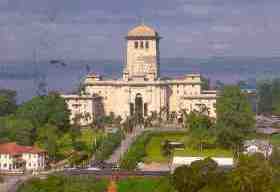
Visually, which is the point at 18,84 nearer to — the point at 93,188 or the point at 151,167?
the point at 151,167

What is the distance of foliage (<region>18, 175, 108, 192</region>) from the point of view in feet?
121

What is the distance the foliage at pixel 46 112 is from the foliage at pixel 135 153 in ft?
17.6

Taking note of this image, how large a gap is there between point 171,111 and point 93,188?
40987 mm

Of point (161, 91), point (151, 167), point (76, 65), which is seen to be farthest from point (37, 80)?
point (151, 167)

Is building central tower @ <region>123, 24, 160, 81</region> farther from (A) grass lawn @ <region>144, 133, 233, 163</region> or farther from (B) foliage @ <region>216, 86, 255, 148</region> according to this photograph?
(A) grass lawn @ <region>144, 133, 233, 163</region>

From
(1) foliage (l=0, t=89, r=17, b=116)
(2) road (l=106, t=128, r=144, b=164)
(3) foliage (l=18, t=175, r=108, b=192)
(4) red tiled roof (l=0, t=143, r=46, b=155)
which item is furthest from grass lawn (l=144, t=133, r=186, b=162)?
(1) foliage (l=0, t=89, r=17, b=116)

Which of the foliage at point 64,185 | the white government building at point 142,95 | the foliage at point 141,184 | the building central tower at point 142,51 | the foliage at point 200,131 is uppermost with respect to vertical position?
the building central tower at point 142,51

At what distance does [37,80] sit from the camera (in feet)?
248

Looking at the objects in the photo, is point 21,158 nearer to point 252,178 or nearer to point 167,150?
point 167,150

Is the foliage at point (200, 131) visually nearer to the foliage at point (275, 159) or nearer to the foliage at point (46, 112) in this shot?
the foliage at point (46, 112)

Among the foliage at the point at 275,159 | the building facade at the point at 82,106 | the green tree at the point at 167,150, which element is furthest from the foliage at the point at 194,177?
the building facade at the point at 82,106

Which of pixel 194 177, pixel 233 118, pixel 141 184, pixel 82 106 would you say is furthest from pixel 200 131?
pixel 82 106

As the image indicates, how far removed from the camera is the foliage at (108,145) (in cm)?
5341

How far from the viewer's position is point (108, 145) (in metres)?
56.6
